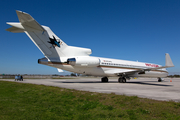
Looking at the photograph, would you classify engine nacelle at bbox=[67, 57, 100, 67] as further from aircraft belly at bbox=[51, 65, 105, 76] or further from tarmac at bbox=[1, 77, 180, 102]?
tarmac at bbox=[1, 77, 180, 102]

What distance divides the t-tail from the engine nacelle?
953 millimetres

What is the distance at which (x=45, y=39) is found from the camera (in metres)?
17.6

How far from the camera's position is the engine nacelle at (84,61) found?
19.0 m

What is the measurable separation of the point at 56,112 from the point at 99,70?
681 inches

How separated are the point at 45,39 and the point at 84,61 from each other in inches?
241

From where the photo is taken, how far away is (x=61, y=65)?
62.0ft

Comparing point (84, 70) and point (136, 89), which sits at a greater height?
point (84, 70)

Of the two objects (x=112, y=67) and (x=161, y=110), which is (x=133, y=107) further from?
(x=112, y=67)

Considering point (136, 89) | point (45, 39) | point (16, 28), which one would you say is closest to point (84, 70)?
point (45, 39)

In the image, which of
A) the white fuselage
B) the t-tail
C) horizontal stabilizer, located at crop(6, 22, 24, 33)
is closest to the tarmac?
the white fuselage

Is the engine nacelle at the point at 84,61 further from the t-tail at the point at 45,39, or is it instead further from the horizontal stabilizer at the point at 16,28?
the horizontal stabilizer at the point at 16,28

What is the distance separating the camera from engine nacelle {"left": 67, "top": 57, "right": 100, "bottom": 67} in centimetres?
1902

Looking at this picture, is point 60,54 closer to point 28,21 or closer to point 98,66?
point 28,21

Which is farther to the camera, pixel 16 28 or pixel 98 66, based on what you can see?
pixel 98 66
